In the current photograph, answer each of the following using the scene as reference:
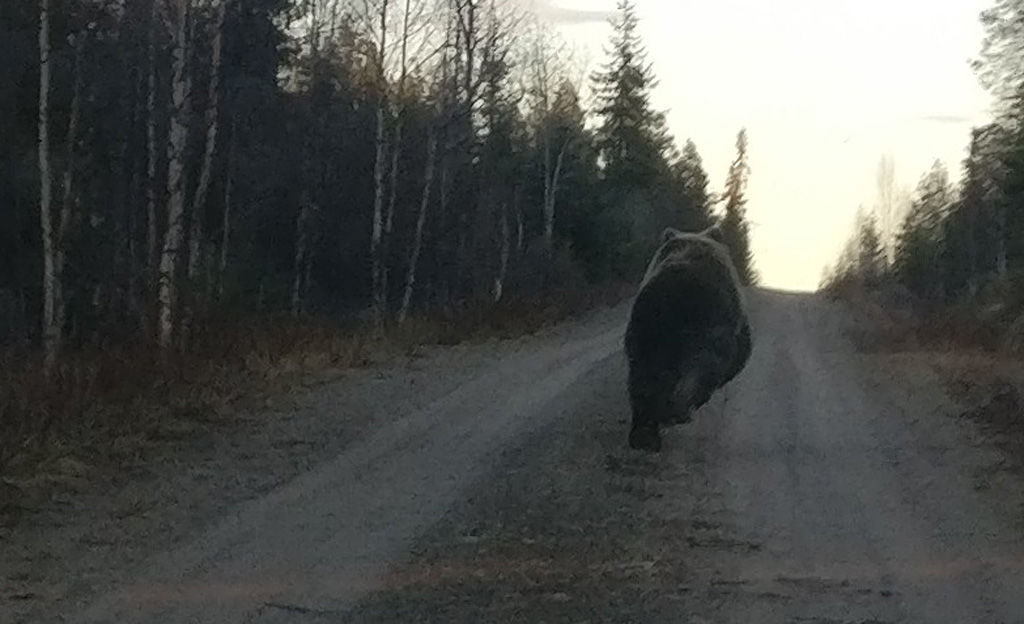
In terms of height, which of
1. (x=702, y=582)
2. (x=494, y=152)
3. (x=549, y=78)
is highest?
(x=549, y=78)

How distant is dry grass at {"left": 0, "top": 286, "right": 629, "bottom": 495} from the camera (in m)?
11.3

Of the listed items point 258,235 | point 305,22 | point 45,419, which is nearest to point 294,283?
point 258,235

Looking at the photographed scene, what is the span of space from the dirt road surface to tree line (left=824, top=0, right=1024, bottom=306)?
17748mm

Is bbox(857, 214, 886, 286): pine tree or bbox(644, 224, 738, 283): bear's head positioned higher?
bbox(857, 214, 886, 286): pine tree

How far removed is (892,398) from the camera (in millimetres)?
17156

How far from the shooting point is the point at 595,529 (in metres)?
9.49

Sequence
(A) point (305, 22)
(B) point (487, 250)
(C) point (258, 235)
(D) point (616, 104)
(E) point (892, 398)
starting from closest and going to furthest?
(E) point (892, 398) < (A) point (305, 22) < (C) point (258, 235) < (B) point (487, 250) < (D) point (616, 104)

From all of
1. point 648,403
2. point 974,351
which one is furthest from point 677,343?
point 974,351

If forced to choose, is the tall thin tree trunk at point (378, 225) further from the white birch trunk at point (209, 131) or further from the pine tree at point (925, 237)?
the pine tree at point (925, 237)

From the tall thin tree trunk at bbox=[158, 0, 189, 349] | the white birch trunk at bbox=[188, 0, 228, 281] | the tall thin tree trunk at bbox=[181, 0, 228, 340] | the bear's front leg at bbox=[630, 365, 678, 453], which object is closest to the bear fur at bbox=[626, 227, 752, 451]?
the bear's front leg at bbox=[630, 365, 678, 453]

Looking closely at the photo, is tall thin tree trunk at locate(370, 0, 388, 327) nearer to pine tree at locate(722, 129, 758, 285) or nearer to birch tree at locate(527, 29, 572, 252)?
birch tree at locate(527, 29, 572, 252)

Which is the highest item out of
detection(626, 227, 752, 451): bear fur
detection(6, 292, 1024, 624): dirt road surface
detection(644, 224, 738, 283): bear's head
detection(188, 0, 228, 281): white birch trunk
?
detection(188, 0, 228, 281): white birch trunk

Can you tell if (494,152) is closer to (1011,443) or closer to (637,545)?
(1011,443)

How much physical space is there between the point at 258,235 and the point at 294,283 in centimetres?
328
